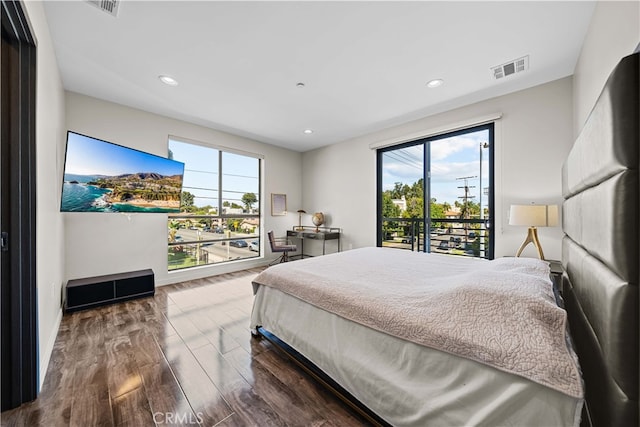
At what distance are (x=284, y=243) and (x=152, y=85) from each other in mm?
3713

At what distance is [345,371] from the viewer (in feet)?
4.85

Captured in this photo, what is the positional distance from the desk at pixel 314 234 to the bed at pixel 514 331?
3.16m

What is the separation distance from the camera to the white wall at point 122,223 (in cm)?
318

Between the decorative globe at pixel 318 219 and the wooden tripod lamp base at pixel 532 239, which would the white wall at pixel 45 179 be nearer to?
the decorative globe at pixel 318 219

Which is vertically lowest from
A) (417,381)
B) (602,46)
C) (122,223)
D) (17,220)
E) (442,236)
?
(417,381)

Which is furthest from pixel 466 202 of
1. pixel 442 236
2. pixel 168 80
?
pixel 168 80

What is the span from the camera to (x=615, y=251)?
0.83 m

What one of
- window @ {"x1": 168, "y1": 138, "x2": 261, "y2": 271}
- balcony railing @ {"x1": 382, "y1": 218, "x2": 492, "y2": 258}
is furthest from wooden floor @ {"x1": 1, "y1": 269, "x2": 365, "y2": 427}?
balcony railing @ {"x1": 382, "y1": 218, "x2": 492, "y2": 258}

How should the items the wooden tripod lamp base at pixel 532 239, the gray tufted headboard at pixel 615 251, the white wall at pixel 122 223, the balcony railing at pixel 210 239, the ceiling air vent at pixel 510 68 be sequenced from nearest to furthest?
1. the gray tufted headboard at pixel 615 251
2. the ceiling air vent at pixel 510 68
3. the wooden tripod lamp base at pixel 532 239
4. the white wall at pixel 122 223
5. the balcony railing at pixel 210 239

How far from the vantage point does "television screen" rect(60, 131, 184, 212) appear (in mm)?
2514

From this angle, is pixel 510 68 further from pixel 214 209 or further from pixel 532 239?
pixel 214 209

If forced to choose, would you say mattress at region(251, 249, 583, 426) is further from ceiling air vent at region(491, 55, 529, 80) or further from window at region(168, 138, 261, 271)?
window at region(168, 138, 261, 271)

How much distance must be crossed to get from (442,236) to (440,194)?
66 cm

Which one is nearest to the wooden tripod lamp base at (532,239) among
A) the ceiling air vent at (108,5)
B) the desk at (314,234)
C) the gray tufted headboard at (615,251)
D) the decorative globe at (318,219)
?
the gray tufted headboard at (615,251)
